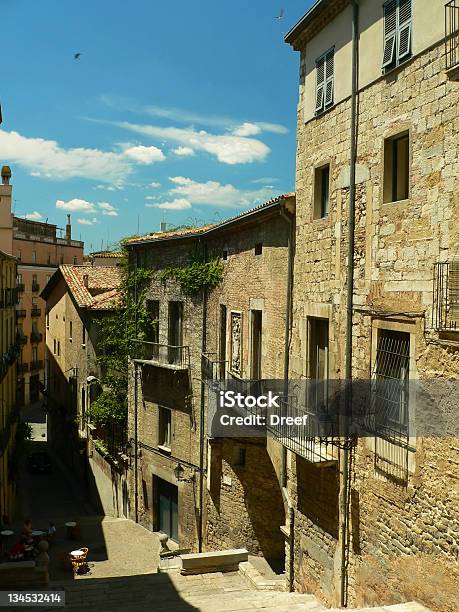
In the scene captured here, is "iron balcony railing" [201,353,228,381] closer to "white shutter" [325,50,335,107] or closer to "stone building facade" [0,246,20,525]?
"stone building facade" [0,246,20,525]

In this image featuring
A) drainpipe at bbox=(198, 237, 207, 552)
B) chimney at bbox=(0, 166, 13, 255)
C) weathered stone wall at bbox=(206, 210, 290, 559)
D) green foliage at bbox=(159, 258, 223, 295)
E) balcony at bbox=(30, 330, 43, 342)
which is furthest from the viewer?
balcony at bbox=(30, 330, 43, 342)

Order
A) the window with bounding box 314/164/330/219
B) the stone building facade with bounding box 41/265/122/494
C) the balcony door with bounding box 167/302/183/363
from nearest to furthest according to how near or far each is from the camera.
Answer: the window with bounding box 314/164/330/219, the balcony door with bounding box 167/302/183/363, the stone building facade with bounding box 41/265/122/494

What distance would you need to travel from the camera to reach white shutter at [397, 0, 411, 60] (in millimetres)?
9594

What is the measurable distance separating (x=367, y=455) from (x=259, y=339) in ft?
21.0

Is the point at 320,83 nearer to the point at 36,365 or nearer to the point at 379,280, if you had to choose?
the point at 379,280

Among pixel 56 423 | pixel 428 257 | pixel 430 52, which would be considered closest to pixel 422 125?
pixel 430 52

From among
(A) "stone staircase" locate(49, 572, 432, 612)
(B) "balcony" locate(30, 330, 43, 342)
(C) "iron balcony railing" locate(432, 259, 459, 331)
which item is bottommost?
(A) "stone staircase" locate(49, 572, 432, 612)

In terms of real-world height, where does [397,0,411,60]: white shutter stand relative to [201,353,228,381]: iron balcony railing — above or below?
above

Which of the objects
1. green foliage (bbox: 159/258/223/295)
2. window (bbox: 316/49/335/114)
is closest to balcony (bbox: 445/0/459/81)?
window (bbox: 316/49/335/114)

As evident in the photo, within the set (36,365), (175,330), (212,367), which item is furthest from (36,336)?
(212,367)

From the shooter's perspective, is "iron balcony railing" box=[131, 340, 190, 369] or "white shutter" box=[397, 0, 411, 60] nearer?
"white shutter" box=[397, 0, 411, 60]

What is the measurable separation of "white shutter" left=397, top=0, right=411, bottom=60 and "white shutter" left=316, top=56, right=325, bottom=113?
2714 mm

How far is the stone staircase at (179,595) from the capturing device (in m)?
11.9

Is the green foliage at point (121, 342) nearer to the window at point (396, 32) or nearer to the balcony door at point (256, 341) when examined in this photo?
the balcony door at point (256, 341)
